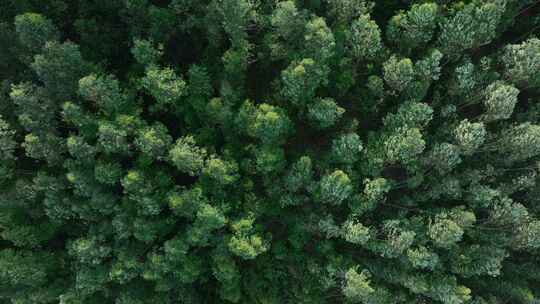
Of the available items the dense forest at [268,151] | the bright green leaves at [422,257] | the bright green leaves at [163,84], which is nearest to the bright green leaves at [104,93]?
the dense forest at [268,151]

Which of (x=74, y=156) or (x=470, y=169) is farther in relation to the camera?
(x=470, y=169)

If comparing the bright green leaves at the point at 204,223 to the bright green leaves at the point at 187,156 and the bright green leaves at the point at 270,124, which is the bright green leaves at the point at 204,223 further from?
the bright green leaves at the point at 270,124

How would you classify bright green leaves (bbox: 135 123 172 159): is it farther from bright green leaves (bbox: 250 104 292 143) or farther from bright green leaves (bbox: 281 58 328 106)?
bright green leaves (bbox: 281 58 328 106)

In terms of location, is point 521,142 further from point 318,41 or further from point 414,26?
point 318,41

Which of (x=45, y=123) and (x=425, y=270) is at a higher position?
(x=425, y=270)

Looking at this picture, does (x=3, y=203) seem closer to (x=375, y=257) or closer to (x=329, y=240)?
(x=329, y=240)

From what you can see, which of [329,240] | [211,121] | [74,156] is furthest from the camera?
[329,240]

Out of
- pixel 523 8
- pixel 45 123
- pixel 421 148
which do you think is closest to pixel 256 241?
pixel 421 148

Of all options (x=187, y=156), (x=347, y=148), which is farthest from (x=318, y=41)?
(x=187, y=156)
